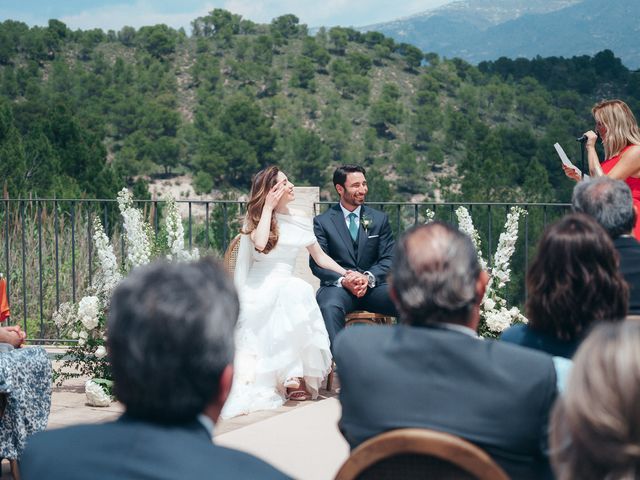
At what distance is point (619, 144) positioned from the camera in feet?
16.1

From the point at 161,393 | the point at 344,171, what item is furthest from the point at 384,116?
the point at 161,393

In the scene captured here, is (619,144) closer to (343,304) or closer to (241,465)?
(343,304)

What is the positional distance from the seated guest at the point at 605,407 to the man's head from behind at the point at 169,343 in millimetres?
496

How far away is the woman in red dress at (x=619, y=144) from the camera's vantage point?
4828 millimetres

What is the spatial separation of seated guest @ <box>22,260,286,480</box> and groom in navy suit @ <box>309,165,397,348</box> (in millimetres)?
4208

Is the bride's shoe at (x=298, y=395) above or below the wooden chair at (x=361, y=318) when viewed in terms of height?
below

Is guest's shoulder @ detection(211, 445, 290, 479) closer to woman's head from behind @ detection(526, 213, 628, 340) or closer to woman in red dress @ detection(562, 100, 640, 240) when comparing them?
woman's head from behind @ detection(526, 213, 628, 340)

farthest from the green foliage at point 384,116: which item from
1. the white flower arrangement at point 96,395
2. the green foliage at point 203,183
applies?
the white flower arrangement at point 96,395

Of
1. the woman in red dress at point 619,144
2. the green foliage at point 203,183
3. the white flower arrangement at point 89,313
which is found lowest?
the green foliage at point 203,183

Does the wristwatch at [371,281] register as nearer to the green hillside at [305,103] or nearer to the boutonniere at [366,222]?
the boutonniere at [366,222]

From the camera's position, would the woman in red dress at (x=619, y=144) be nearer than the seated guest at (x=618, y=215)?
No

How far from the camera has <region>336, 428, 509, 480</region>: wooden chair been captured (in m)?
1.68

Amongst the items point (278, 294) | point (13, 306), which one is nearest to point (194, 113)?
point (13, 306)

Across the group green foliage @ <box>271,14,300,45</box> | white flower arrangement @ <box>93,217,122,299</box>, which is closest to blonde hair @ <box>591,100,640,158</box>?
white flower arrangement @ <box>93,217,122,299</box>
